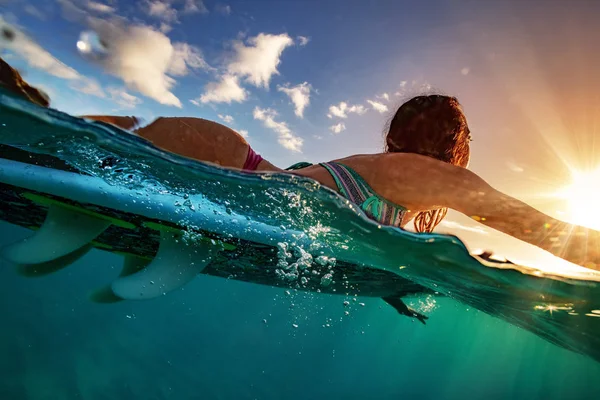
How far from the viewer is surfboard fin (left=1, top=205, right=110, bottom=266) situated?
15.7 ft

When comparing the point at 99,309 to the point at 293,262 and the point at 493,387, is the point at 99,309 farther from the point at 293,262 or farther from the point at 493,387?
the point at 493,387

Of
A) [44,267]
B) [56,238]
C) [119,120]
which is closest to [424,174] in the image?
[119,120]

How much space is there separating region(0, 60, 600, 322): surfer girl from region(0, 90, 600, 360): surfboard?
1.96ft

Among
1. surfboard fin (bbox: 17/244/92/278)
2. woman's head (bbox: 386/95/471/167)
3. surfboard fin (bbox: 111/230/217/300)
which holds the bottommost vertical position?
surfboard fin (bbox: 17/244/92/278)

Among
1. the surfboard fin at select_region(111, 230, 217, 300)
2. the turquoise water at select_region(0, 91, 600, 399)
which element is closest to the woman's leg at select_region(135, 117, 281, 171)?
the turquoise water at select_region(0, 91, 600, 399)

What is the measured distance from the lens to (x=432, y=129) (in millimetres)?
2789

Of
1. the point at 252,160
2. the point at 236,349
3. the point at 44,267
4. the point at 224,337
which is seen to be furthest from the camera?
the point at 224,337

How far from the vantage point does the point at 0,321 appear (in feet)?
88.5

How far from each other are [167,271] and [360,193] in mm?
3870

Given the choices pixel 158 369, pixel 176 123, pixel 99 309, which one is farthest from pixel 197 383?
pixel 176 123

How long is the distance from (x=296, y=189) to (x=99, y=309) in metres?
46.9

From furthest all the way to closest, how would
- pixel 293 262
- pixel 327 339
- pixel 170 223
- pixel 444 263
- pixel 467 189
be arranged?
pixel 327 339, pixel 293 262, pixel 170 223, pixel 444 263, pixel 467 189

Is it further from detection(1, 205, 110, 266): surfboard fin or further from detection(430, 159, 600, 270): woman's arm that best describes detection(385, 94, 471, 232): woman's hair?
Result: detection(1, 205, 110, 266): surfboard fin

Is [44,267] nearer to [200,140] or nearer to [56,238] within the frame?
[56,238]
